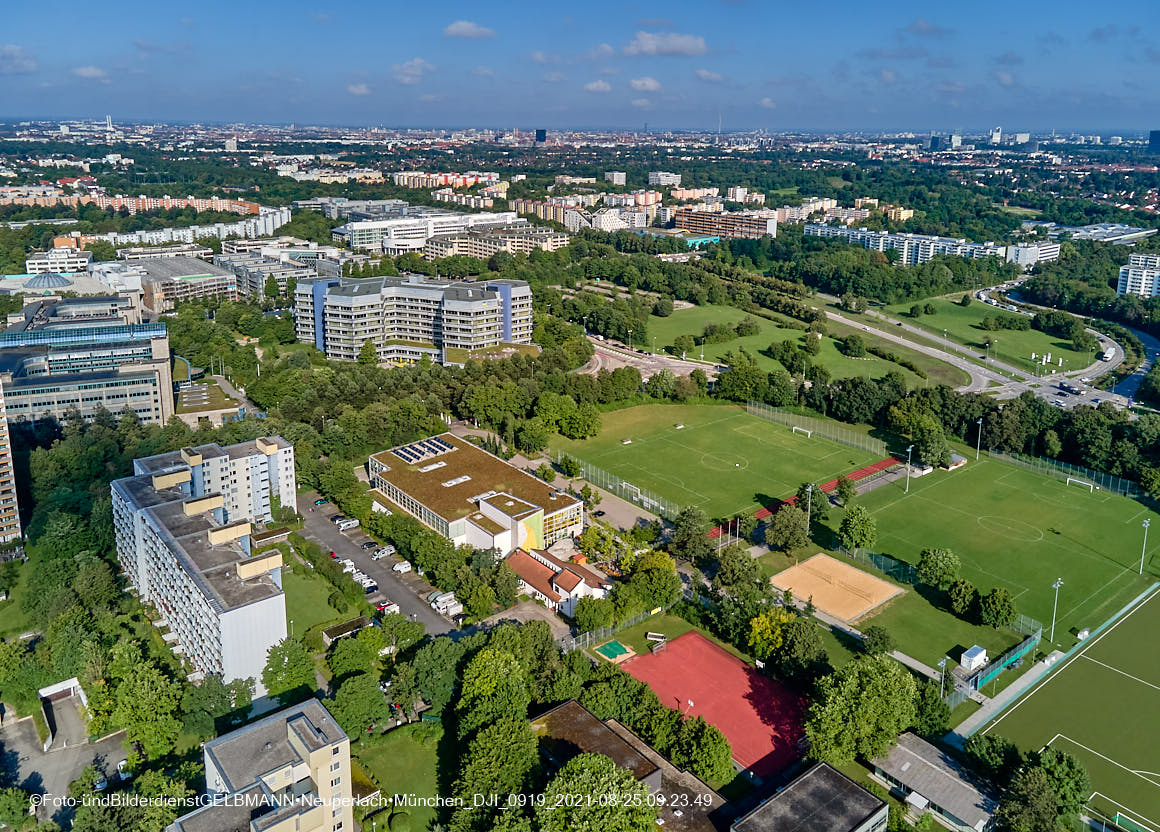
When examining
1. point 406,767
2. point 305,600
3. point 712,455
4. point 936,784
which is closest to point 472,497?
point 305,600

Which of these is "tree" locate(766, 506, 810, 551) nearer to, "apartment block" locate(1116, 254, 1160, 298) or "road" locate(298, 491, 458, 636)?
"road" locate(298, 491, 458, 636)

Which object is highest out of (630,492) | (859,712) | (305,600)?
(859,712)

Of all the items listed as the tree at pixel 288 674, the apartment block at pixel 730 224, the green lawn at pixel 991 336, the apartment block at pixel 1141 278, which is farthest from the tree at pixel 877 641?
the apartment block at pixel 730 224

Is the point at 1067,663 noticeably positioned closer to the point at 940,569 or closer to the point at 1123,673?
the point at 1123,673

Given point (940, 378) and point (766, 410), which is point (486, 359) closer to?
point (766, 410)

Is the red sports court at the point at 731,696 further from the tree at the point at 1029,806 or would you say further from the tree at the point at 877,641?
the tree at the point at 1029,806

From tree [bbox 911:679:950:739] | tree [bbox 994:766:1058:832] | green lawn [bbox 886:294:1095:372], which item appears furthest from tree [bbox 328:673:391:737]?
green lawn [bbox 886:294:1095:372]
